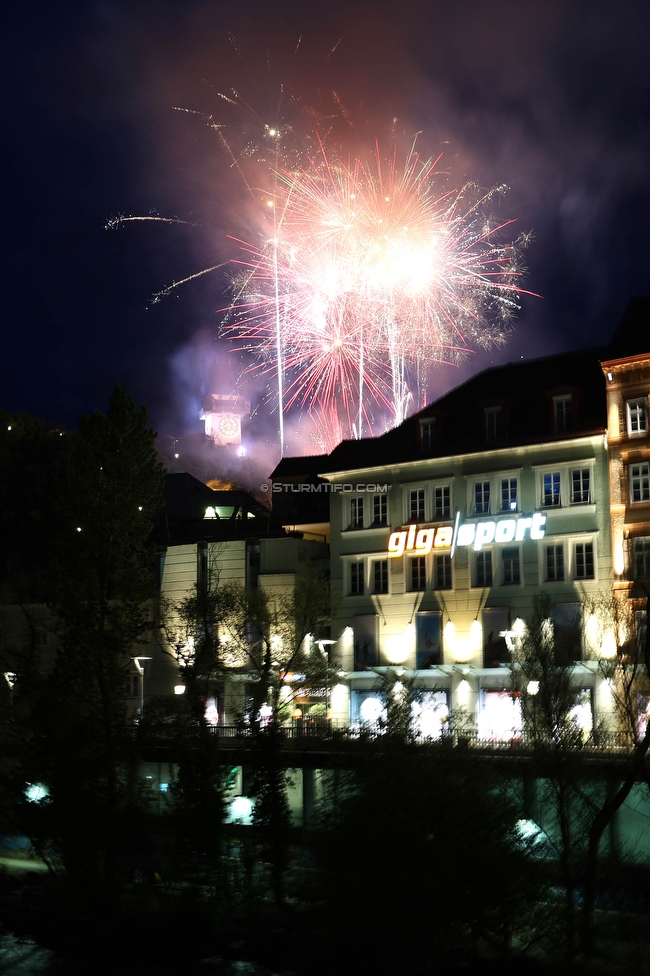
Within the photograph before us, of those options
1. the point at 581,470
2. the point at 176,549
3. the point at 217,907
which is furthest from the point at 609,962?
the point at 176,549

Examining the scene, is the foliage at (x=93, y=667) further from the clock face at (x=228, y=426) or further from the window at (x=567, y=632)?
the clock face at (x=228, y=426)

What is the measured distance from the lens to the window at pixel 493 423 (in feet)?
189

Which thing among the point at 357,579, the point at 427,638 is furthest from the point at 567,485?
the point at 357,579

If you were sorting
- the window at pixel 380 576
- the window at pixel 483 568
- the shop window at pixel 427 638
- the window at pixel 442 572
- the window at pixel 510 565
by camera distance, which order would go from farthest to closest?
1. the window at pixel 380 576
2. the window at pixel 442 572
3. the shop window at pixel 427 638
4. the window at pixel 483 568
5. the window at pixel 510 565

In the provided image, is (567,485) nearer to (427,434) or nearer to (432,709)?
(427,434)

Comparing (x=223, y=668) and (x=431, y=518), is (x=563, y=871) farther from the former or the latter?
(x=431, y=518)

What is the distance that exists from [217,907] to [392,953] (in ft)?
36.7

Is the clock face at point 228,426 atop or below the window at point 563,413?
atop

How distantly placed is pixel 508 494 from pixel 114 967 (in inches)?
1164

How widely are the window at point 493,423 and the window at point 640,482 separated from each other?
8.18 m

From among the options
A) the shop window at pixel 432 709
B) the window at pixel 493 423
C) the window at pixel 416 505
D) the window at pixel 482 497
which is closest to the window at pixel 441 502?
the window at pixel 416 505

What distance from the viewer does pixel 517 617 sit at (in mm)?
53688

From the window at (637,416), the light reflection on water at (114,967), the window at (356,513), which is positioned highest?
the window at (637,416)

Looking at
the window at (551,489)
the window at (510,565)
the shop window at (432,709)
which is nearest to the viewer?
the shop window at (432,709)
